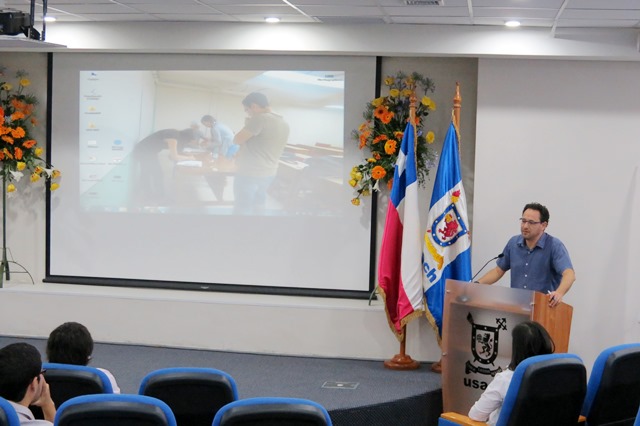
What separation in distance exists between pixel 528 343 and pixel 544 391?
246 mm

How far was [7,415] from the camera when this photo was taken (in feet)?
10.4

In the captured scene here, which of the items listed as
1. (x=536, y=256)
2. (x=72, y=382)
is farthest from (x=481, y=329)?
(x=72, y=382)

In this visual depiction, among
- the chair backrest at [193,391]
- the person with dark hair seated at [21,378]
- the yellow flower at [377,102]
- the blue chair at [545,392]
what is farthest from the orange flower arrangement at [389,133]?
the person with dark hair seated at [21,378]

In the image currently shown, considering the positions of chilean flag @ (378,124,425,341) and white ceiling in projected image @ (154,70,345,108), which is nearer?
chilean flag @ (378,124,425,341)

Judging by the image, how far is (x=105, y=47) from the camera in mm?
7508

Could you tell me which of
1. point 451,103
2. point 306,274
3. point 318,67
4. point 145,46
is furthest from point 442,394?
Answer: point 145,46

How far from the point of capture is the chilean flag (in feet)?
22.0

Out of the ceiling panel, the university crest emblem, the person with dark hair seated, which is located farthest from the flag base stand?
the person with dark hair seated

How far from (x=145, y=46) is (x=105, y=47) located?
37cm

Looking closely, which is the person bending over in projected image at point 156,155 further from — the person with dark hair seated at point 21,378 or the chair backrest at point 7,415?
the chair backrest at point 7,415

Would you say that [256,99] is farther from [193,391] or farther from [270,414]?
[270,414]

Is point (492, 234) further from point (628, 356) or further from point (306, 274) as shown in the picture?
point (628, 356)

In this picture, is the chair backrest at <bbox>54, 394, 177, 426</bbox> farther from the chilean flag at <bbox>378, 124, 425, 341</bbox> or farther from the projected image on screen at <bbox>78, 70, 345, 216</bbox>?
the projected image on screen at <bbox>78, 70, 345, 216</bbox>

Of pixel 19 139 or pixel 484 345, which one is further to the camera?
pixel 19 139
